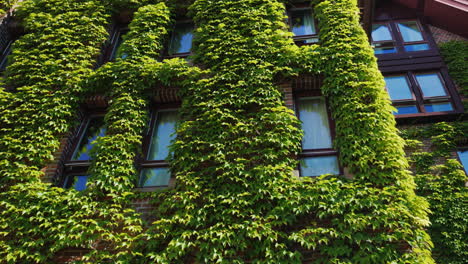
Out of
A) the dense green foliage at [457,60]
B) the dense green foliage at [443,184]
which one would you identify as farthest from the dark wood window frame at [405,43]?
the dense green foliage at [443,184]

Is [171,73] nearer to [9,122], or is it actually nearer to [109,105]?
[109,105]

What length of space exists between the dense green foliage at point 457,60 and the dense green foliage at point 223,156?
208 inches

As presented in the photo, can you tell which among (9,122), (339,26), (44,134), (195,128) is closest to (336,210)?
(195,128)

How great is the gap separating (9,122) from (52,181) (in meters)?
Answer: 1.82

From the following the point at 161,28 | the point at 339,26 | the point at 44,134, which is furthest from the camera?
the point at 161,28

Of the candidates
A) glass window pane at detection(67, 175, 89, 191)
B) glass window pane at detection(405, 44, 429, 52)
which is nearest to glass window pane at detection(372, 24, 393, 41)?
glass window pane at detection(405, 44, 429, 52)

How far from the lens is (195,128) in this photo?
6.42 metres

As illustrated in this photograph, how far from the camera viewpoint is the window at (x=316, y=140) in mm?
6094

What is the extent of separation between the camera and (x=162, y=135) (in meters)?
7.23

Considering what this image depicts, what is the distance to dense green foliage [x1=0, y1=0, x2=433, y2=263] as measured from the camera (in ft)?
16.3

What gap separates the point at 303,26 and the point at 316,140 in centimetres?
387

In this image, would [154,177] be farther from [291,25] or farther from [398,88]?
[398,88]

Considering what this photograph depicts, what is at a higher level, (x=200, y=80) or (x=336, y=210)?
(x=200, y=80)

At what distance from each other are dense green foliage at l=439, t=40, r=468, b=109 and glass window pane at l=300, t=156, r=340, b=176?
6.79 meters
